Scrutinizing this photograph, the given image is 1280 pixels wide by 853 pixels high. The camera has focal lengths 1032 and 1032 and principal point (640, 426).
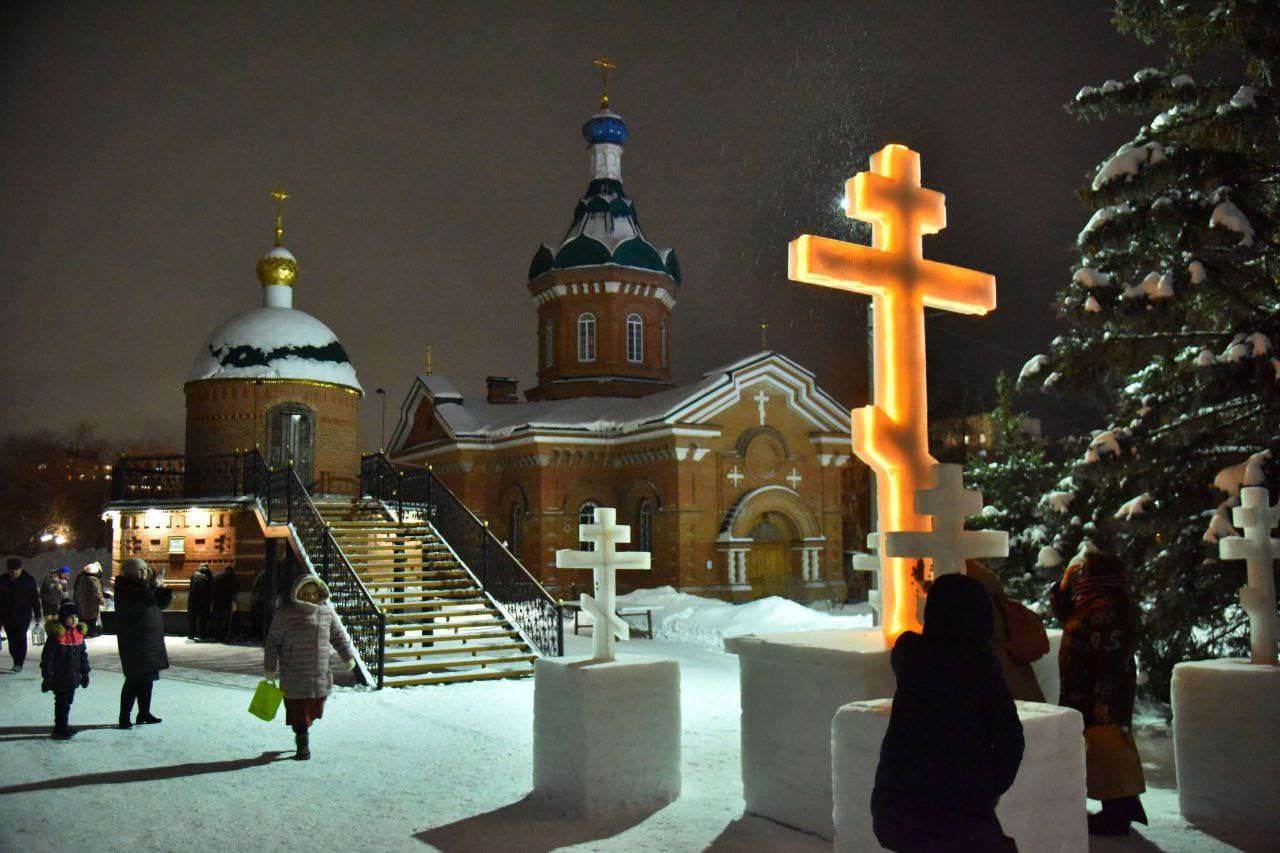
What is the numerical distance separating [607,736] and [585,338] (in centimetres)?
2717

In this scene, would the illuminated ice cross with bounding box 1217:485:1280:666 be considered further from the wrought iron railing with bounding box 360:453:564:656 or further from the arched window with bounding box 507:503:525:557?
the arched window with bounding box 507:503:525:557

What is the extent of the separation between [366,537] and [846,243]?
44.6 ft

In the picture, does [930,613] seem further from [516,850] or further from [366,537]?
[366,537]

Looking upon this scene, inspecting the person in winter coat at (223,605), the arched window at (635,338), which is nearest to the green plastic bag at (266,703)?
the person in winter coat at (223,605)

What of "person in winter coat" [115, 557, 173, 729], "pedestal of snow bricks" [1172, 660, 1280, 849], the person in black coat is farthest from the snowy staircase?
the person in black coat

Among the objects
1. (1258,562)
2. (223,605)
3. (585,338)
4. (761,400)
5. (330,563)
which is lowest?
(223,605)

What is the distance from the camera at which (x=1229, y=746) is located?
6.24 meters

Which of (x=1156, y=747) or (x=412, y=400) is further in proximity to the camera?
(x=412, y=400)

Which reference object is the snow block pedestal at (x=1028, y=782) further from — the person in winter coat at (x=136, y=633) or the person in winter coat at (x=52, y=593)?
the person in winter coat at (x=52, y=593)

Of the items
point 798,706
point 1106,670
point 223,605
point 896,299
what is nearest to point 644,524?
point 223,605

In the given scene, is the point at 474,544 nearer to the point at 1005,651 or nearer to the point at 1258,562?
the point at 1258,562

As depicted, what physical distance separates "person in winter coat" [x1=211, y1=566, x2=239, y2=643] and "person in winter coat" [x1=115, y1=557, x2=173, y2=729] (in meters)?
10.1

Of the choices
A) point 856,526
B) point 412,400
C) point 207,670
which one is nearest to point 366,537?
point 207,670

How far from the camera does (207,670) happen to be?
577 inches
